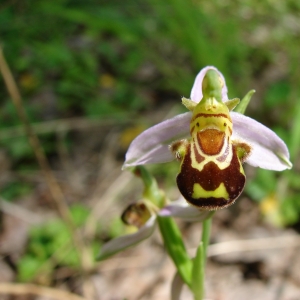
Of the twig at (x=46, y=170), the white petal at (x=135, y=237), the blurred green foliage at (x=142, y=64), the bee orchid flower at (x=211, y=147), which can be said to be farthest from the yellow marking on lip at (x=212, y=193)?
the blurred green foliage at (x=142, y=64)

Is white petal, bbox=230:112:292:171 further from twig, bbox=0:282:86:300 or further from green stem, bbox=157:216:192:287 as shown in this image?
twig, bbox=0:282:86:300

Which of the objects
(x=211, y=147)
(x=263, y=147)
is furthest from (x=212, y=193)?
(x=263, y=147)

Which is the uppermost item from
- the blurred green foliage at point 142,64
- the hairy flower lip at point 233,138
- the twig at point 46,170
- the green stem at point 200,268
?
the blurred green foliage at point 142,64

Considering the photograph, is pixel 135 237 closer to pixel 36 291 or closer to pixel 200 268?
Answer: pixel 200 268

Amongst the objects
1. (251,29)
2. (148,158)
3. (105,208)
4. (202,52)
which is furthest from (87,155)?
(148,158)

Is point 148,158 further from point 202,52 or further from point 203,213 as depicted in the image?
point 202,52

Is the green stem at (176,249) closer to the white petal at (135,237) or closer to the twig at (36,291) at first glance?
the white petal at (135,237)

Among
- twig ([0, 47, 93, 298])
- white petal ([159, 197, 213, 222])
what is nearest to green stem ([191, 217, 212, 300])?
white petal ([159, 197, 213, 222])
